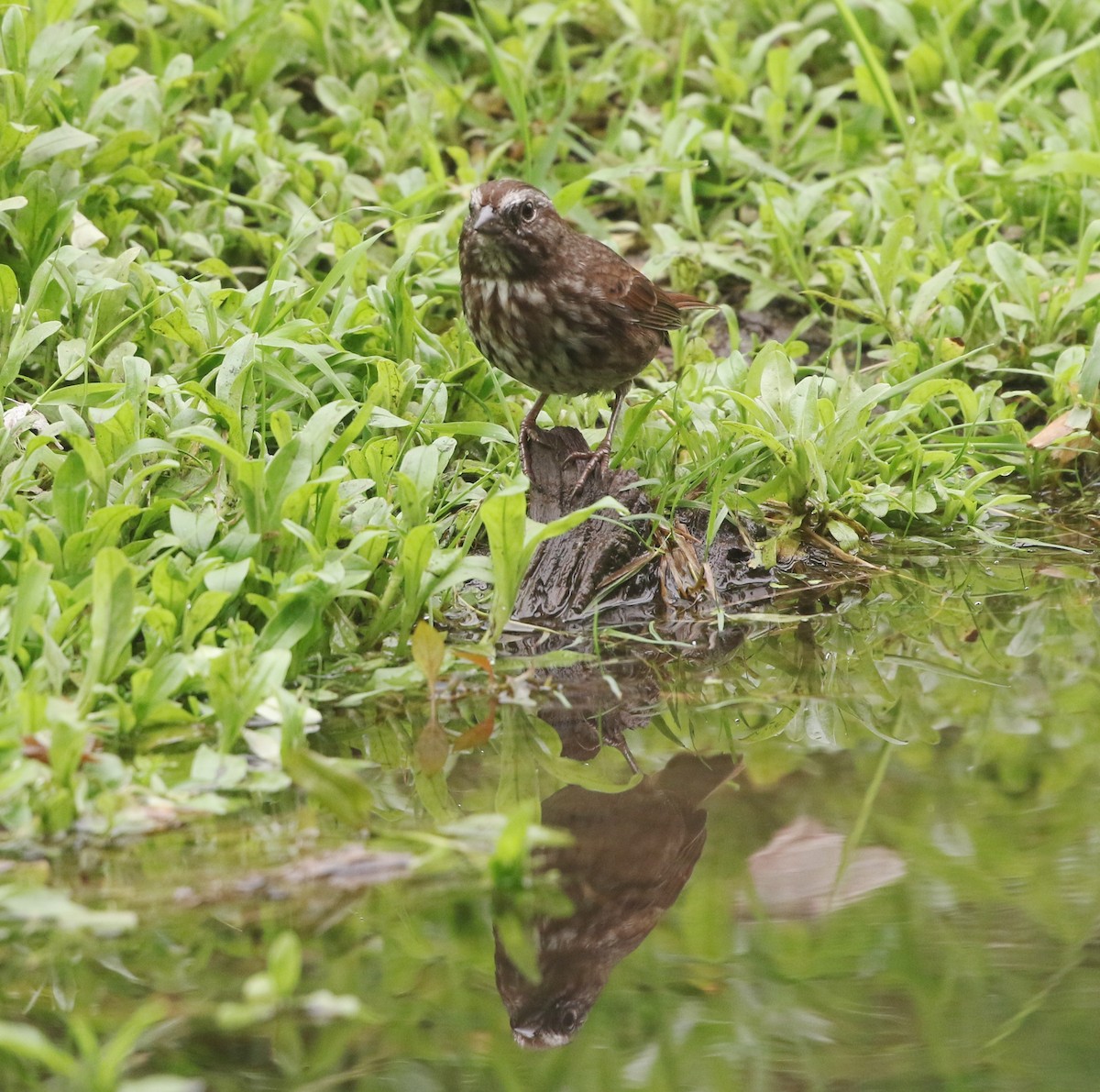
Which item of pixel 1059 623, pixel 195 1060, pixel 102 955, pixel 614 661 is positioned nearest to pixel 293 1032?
pixel 195 1060

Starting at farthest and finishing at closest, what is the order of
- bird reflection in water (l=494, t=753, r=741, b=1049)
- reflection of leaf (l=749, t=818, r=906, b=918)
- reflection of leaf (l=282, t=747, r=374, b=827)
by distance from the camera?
reflection of leaf (l=282, t=747, r=374, b=827) < reflection of leaf (l=749, t=818, r=906, b=918) < bird reflection in water (l=494, t=753, r=741, b=1049)

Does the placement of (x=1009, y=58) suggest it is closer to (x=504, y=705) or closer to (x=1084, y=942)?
(x=504, y=705)

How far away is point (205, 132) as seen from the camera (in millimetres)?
5730

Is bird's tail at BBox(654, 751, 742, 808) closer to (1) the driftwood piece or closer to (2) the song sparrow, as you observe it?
(1) the driftwood piece

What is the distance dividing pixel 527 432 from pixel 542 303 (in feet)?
1.18

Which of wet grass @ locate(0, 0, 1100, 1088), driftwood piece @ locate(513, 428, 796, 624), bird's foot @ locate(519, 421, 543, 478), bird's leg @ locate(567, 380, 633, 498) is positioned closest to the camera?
wet grass @ locate(0, 0, 1100, 1088)

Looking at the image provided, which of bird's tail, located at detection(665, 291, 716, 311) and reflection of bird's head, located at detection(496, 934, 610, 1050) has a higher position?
reflection of bird's head, located at detection(496, 934, 610, 1050)

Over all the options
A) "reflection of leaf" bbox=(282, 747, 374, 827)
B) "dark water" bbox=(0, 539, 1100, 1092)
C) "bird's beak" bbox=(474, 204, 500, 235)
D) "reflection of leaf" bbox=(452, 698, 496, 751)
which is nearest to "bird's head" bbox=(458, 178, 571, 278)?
"bird's beak" bbox=(474, 204, 500, 235)

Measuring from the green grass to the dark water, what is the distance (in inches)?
8.9

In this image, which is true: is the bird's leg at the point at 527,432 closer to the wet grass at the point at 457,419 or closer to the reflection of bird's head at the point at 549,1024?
the wet grass at the point at 457,419

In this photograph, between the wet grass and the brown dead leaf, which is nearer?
the wet grass

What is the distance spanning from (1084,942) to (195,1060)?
134 centimetres

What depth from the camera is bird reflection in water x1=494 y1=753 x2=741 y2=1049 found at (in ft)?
7.53

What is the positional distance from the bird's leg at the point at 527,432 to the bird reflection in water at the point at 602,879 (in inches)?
50.8
